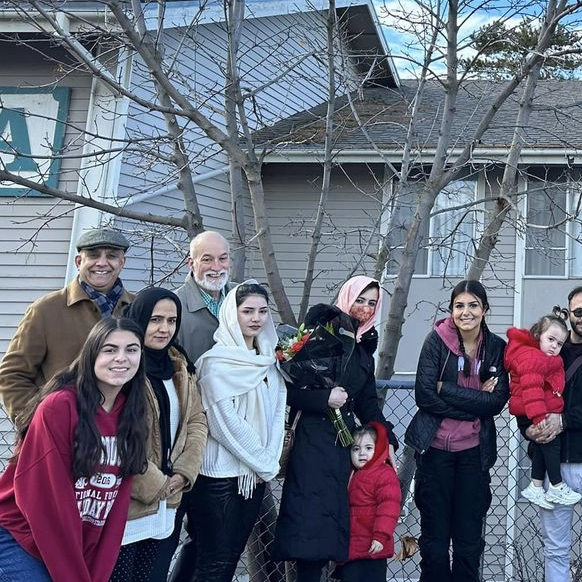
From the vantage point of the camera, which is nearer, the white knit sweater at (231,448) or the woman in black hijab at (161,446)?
the woman in black hijab at (161,446)

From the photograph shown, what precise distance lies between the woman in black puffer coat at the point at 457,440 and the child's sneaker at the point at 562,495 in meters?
0.33

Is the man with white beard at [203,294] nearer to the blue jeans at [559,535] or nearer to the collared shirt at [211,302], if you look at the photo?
the collared shirt at [211,302]

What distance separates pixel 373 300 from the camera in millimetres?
4312

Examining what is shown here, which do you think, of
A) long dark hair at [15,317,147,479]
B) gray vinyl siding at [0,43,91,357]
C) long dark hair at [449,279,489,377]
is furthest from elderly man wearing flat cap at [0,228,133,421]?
gray vinyl siding at [0,43,91,357]

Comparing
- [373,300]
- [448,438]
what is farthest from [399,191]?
[448,438]

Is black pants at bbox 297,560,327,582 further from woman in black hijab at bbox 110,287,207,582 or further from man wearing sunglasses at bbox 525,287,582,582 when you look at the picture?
man wearing sunglasses at bbox 525,287,582,582

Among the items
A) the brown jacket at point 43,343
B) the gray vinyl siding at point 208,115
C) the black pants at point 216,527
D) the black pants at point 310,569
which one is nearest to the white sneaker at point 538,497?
the black pants at point 310,569

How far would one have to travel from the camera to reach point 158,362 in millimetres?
3641

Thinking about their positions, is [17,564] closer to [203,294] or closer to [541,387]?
[203,294]

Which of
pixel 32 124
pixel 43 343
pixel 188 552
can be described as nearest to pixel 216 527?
pixel 188 552

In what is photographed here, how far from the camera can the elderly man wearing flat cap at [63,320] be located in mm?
3760

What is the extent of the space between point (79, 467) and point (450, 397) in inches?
81.0

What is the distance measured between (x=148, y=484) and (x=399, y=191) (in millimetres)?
3210

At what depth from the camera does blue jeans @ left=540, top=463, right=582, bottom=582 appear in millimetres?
4293
